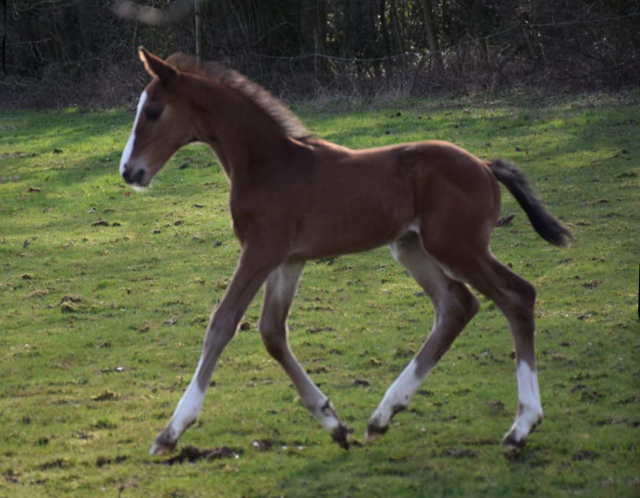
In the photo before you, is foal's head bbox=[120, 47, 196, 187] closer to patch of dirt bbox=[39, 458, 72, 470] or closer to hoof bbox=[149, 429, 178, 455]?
hoof bbox=[149, 429, 178, 455]

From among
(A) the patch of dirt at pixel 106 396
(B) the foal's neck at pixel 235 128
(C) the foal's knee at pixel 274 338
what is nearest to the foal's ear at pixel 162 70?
(B) the foal's neck at pixel 235 128

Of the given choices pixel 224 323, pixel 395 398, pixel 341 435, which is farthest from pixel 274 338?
pixel 395 398

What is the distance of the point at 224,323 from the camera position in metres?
5.56

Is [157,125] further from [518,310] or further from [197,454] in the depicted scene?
[518,310]

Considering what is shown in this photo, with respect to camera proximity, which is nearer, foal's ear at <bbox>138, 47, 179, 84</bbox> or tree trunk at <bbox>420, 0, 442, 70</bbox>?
foal's ear at <bbox>138, 47, 179, 84</bbox>

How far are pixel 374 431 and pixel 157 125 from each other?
216cm

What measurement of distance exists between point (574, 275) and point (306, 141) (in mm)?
4436

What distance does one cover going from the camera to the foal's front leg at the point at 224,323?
215 inches

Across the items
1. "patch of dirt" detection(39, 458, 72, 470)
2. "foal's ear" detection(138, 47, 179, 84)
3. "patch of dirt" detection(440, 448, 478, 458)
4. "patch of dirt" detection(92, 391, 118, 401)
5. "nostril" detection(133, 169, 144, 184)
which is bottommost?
"patch of dirt" detection(92, 391, 118, 401)

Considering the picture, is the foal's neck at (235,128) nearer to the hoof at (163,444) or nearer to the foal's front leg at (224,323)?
the foal's front leg at (224,323)

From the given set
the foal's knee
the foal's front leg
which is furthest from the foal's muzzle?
the foal's knee

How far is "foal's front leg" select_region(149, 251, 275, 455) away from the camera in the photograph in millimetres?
5473

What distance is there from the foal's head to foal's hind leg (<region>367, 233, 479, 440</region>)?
1.46 meters

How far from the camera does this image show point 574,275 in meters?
9.61
